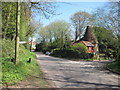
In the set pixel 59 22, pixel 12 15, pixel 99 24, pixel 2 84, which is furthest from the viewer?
pixel 59 22

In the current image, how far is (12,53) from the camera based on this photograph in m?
13.3

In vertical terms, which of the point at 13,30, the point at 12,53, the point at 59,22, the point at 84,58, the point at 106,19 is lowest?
the point at 84,58

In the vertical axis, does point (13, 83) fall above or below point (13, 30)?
below

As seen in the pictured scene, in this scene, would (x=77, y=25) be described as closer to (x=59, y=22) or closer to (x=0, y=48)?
(x=59, y=22)

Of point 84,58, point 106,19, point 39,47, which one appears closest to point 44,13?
point 106,19

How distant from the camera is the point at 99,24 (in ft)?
66.8

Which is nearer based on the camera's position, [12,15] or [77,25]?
[12,15]

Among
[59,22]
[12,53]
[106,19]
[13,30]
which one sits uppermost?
[59,22]

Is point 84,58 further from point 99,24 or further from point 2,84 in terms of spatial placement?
point 2,84

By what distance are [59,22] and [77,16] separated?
9172 millimetres

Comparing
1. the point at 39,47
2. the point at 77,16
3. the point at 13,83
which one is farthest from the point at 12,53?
the point at 39,47

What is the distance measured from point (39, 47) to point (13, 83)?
240 feet

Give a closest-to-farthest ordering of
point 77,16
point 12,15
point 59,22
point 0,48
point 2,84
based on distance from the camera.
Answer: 1. point 2,84
2. point 0,48
3. point 12,15
4. point 77,16
5. point 59,22

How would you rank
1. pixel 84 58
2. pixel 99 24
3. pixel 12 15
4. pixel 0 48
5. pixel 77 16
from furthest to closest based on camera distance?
pixel 77 16
pixel 84 58
pixel 99 24
pixel 12 15
pixel 0 48
